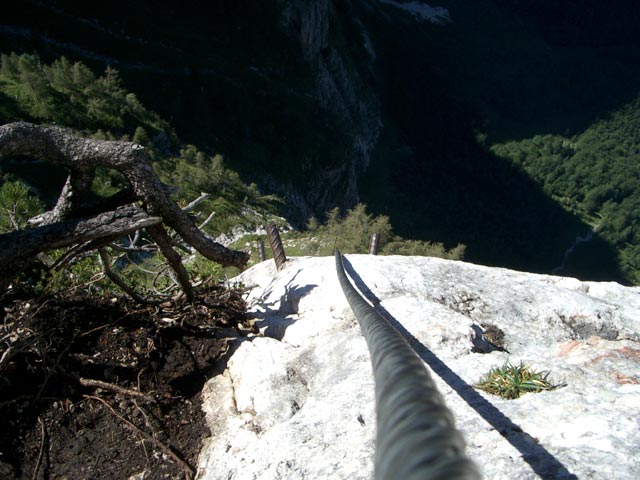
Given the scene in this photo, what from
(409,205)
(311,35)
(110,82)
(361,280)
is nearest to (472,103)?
(409,205)

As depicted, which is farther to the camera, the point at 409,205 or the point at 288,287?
the point at 409,205

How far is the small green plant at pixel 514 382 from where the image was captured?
3.17 m

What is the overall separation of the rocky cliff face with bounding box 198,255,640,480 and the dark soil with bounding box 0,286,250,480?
0.33 meters

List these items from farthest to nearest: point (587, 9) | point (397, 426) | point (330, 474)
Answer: point (587, 9), point (330, 474), point (397, 426)

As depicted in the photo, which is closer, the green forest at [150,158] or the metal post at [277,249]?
the metal post at [277,249]

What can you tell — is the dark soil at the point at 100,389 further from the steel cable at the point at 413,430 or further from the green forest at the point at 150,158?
the green forest at the point at 150,158

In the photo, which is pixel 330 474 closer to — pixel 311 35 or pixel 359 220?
pixel 359 220

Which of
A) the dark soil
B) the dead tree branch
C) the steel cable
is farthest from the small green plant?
the dead tree branch

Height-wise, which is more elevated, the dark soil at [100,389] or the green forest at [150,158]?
the dark soil at [100,389]

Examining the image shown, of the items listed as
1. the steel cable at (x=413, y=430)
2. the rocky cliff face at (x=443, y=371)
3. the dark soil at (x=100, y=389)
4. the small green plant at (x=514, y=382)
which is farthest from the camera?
the dark soil at (x=100, y=389)

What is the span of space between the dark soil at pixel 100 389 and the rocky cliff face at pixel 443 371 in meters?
0.33

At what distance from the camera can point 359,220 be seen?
83.4 ft

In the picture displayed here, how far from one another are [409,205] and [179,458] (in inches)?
3452

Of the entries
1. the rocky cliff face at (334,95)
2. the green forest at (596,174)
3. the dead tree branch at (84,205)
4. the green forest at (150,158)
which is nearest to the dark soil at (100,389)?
the dead tree branch at (84,205)
